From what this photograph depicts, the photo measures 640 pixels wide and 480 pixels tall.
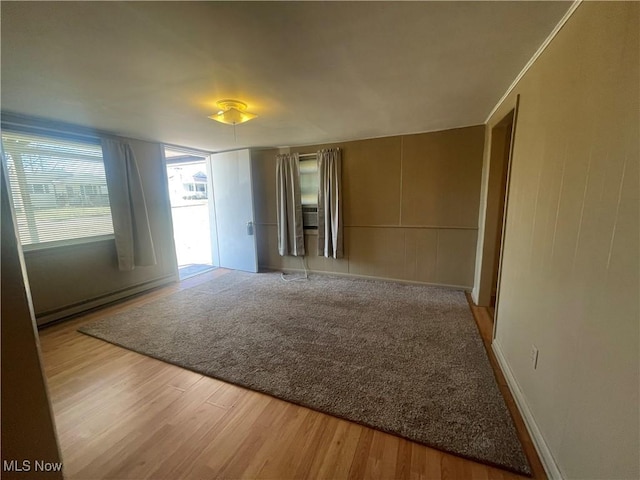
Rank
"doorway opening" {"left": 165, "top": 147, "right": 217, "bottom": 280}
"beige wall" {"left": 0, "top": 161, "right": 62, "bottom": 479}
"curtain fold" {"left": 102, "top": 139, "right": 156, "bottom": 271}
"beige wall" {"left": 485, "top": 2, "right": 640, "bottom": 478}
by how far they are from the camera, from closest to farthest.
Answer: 1. "beige wall" {"left": 0, "top": 161, "right": 62, "bottom": 479}
2. "beige wall" {"left": 485, "top": 2, "right": 640, "bottom": 478}
3. "curtain fold" {"left": 102, "top": 139, "right": 156, "bottom": 271}
4. "doorway opening" {"left": 165, "top": 147, "right": 217, "bottom": 280}

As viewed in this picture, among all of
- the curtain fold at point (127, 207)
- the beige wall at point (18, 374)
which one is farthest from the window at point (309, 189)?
the beige wall at point (18, 374)

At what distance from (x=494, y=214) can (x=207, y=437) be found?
3.35m

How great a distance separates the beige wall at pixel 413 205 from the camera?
3.47 m

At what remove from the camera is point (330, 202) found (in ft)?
13.6

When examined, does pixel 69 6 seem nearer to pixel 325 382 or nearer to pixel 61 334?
pixel 325 382

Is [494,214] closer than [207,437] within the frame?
No

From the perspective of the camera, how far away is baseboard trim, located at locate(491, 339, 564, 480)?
1.24 meters

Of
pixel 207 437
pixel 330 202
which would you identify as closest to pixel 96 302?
pixel 207 437

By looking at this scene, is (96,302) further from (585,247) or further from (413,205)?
(585,247)

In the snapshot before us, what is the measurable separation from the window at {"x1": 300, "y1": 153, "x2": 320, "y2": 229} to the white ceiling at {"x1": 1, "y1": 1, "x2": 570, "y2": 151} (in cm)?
163

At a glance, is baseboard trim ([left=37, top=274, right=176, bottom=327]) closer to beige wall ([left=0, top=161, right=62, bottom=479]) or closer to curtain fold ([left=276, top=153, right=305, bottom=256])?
curtain fold ([left=276, top=153, right=305, bottom=256])

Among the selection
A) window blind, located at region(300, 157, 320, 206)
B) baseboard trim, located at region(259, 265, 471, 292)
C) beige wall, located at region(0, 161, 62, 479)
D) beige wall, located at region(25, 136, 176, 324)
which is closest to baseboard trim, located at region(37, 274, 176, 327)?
beige wall, located at region(25, 136, 176, 324)

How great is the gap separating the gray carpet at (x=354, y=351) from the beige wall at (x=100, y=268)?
1.73 feet

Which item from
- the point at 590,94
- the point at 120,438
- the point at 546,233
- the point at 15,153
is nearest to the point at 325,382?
the point at 120,438
